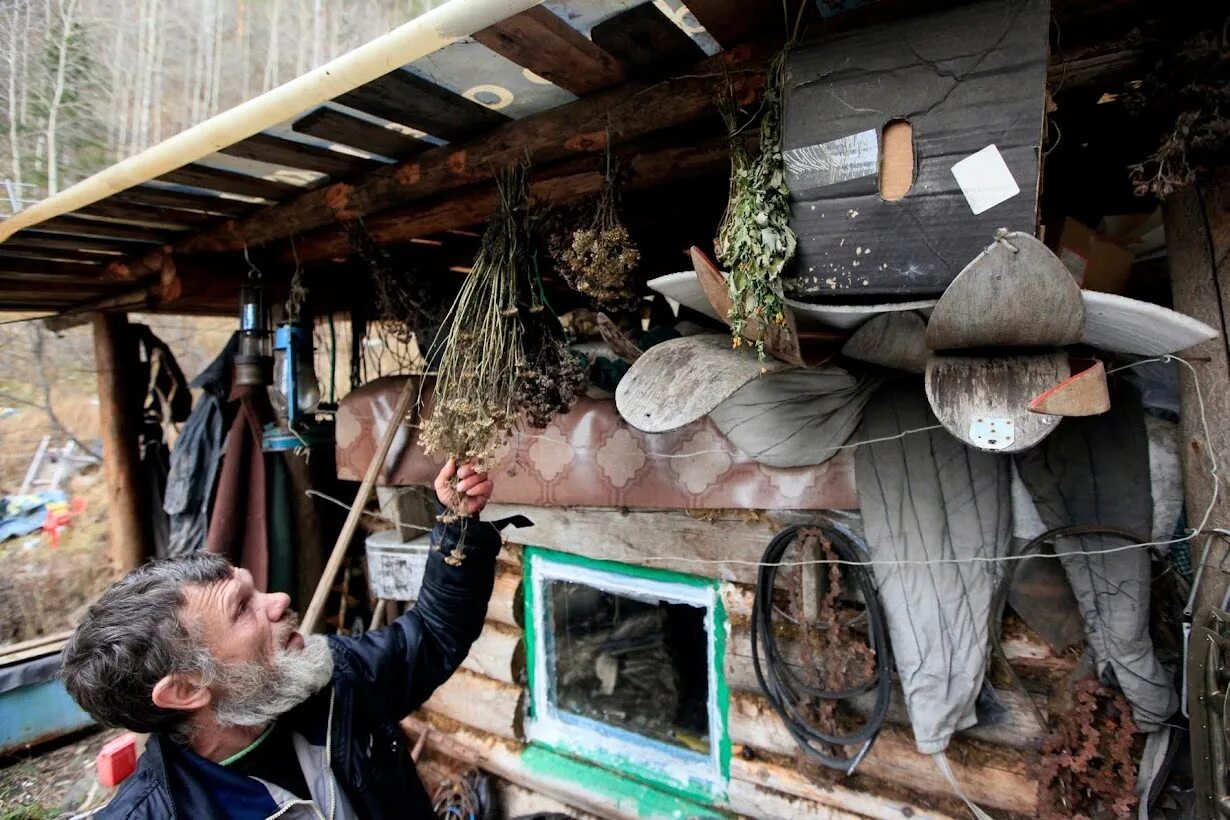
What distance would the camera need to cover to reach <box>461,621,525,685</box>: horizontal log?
10.0 feet

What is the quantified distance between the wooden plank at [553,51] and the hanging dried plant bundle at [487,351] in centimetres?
34

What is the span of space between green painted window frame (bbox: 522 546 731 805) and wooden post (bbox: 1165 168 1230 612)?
1.47 m

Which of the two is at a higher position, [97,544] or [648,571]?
[648,571]

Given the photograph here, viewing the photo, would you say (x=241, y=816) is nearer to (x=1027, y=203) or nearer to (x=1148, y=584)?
(x=1027, y=203)

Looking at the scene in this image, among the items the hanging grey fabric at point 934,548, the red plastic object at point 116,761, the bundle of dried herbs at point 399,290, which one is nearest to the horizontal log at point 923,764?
the hanging grey fabric at point 934,548

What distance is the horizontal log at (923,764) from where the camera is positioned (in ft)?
6.35

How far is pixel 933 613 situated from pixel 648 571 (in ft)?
3.70

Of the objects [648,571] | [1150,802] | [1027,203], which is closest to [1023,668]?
[1150,802]

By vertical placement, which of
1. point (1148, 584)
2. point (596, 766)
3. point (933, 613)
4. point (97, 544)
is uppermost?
point (1148, 584)

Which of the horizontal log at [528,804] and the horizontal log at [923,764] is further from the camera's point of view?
the horizontal log at [528,804]

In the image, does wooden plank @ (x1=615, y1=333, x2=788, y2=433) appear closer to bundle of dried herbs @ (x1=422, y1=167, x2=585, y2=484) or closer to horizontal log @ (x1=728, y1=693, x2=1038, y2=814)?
bundle of dried herbs @ (x1=422, y1=167, x2=585, y2=484)

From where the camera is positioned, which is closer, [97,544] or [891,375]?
[891,375]

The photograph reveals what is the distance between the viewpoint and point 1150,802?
5.33ft

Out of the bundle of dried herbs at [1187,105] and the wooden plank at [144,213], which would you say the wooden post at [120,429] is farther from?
the bundle of dried herbs at [1187,105]
